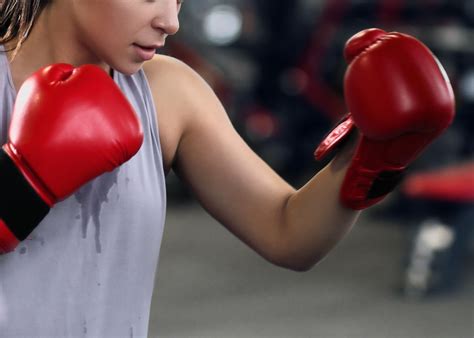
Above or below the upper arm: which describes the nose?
above

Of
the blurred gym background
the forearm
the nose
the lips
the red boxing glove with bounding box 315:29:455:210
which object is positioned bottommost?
the blurred gym background

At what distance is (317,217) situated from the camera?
3.52 ft

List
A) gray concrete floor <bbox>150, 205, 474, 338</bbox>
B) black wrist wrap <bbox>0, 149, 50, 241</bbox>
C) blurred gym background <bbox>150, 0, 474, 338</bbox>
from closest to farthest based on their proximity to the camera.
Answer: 1. black wrist wrap <bbox>0, 149, 50, 241</bbox>
2. gray concrete floor <bbox>150, 205, 474, 338</bbox>
3. blurred gym background <bbox>150, 0, 474, 338</bbox>

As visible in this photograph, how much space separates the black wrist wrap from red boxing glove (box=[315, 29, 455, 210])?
0.34 metres

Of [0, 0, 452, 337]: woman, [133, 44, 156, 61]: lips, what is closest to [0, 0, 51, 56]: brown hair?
[0, 0, 452, 337]: woman

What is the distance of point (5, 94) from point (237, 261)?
9.66 feet

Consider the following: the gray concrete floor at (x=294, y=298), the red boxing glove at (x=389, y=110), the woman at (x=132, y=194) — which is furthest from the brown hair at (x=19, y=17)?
the gray concrete floor at (x=294, y=298)

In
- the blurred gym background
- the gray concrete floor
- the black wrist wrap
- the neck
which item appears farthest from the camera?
the blurred gym background

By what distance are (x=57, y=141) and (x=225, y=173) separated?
261mm

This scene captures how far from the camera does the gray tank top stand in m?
0.99

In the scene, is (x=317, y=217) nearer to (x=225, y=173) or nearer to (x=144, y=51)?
(x=225, y=173)

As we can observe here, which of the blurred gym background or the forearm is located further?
the blurred gym background

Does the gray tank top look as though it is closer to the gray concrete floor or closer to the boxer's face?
the boxer's face

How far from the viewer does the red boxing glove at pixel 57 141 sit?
0.94 meters
